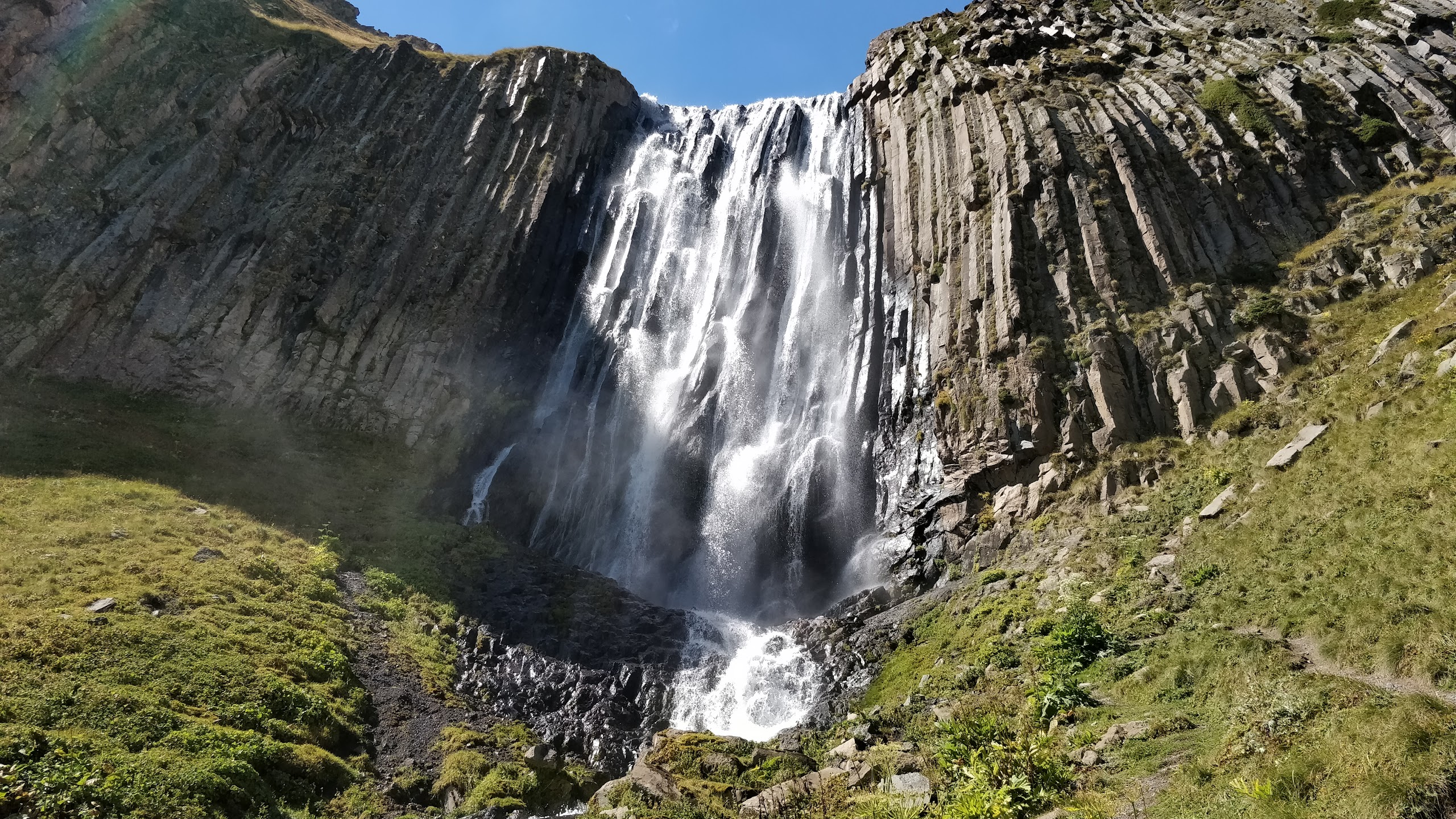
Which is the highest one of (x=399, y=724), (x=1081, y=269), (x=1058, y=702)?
(x=1081, y=269)

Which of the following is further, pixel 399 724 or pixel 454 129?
pixel 454 129

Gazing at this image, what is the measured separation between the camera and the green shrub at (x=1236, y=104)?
3375 cm

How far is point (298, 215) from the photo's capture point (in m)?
46.0

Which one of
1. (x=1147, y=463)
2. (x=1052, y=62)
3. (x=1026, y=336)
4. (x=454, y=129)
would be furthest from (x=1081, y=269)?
(x=454, y=129)

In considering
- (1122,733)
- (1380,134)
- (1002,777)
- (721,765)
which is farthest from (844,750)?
(1380,134)

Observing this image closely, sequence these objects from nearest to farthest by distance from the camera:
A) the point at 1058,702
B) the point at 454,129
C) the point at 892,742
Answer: the point at 1058,702, the point at 892,742, the point at 454,129

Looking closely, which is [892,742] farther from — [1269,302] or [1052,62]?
[1052,62]

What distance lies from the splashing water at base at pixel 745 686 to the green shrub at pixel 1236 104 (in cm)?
3107

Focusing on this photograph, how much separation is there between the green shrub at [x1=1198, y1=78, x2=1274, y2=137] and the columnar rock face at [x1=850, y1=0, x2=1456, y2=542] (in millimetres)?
111

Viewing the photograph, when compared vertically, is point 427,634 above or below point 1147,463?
below

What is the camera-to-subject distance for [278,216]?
45625 millimetres

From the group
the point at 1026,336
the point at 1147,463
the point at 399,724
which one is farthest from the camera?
the point at 1026,336

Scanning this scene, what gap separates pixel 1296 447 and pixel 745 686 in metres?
16.8

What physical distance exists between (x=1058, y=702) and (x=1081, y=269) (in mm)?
22708
